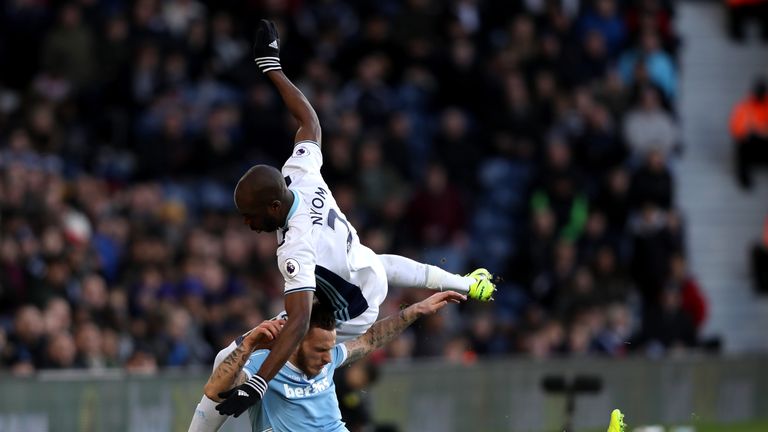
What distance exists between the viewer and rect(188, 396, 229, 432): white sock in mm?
8344

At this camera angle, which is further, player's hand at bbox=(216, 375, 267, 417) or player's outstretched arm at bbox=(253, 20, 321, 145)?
player's outstretched arm at bbox=(253, 20, 321, 145)

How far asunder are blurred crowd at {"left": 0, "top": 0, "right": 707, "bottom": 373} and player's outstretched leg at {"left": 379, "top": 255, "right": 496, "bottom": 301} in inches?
200

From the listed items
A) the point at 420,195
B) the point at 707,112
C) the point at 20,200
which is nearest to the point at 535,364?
the point at 420,195

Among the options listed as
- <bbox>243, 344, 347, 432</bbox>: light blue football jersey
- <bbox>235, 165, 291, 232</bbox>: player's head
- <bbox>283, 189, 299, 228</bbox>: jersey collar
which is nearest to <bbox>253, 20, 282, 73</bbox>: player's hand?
<bbox>283, 189, 299, 228</bbox>: jersey collar

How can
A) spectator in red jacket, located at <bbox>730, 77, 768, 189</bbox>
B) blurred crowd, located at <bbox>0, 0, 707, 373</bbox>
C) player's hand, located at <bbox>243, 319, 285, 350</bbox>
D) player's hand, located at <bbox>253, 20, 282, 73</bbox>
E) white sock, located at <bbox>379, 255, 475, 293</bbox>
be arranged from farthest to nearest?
spectator in red jacket, located at <bbox>730, 77, 768, 189</bbox>, blurred crowd, located at <bbox>0, 0, 707, 373</bbox>, white sock, located at <bbox>379, 255, 475, 293</bbox>, player's hand, located at <bbox>253, 20, 282, 73</bbox>, player's hand, located at <bbox>243, 319, 285, 350</bbox>

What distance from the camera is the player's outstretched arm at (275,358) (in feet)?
25.8

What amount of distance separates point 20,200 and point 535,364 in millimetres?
5458

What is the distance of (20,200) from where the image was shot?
15.3 metres

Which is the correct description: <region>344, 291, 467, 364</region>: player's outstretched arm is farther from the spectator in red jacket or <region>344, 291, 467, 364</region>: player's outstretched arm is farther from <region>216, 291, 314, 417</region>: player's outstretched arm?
the spectator in red jacket

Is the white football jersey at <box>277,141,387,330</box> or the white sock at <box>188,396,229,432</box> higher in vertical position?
the white football jersey at <box>277,141,387,330</box>

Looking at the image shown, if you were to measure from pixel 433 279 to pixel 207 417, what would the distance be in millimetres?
2014

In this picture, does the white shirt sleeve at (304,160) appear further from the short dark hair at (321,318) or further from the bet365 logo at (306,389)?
the bet365 logo at (306,389)

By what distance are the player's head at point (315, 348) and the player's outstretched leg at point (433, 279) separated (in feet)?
4.78

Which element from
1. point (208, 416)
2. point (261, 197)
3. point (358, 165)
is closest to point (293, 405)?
point (208, 416)
